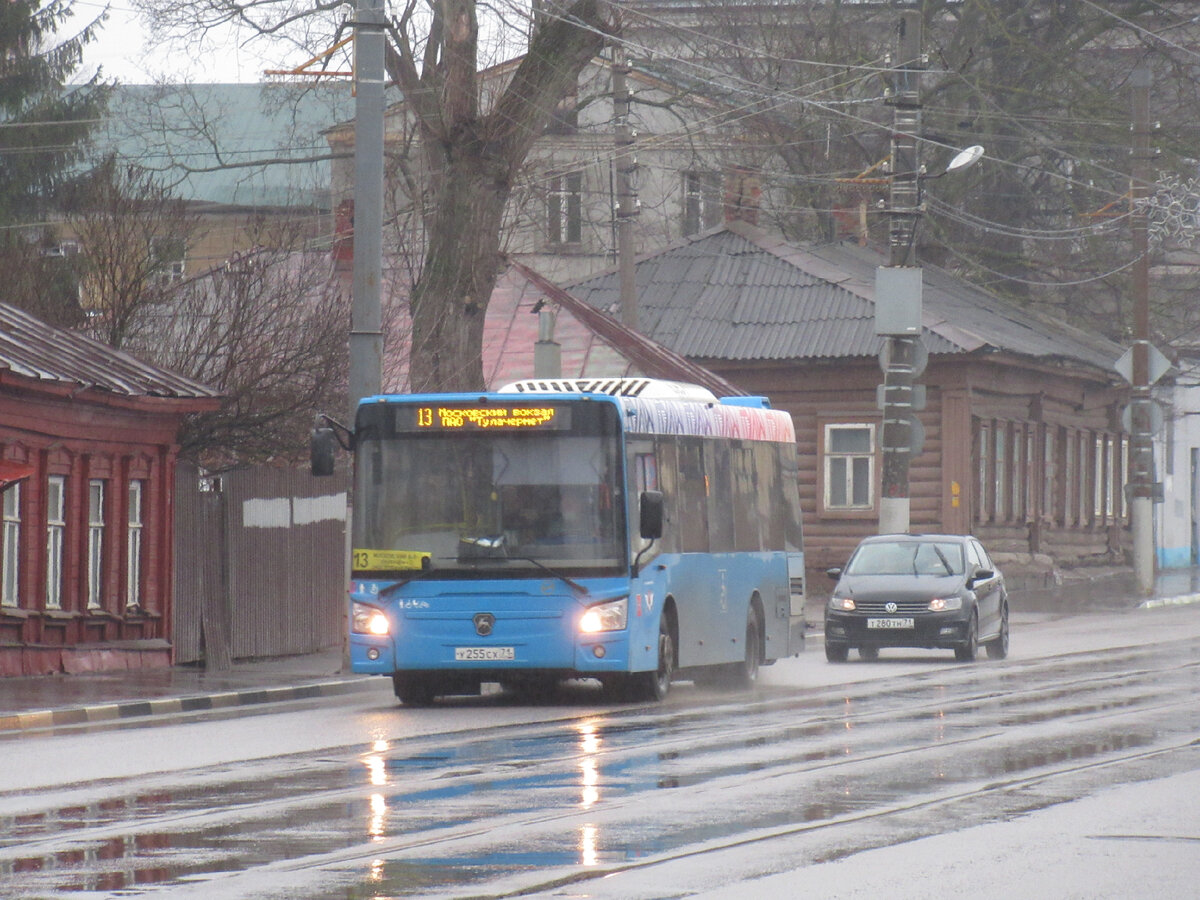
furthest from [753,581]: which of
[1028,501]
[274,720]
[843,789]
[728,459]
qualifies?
[1028,501]

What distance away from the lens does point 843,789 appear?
12164 mm

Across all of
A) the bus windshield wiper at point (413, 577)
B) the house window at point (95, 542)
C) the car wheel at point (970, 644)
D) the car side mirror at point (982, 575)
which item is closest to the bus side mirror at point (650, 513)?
the bus windshield wiper at point (413, 577)

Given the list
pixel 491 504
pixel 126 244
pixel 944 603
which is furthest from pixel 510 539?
pixel 126 244

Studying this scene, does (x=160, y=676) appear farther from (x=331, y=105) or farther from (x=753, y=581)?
(x=331, y=105)

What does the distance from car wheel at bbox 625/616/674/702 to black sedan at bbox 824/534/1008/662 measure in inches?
255

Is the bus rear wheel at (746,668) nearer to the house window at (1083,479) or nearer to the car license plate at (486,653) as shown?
the car license plate at (486,653)

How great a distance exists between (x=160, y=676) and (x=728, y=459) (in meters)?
6.29

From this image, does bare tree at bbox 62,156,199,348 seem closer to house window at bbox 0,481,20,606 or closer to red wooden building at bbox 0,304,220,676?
red wooden building at bbox 0,304,220,676

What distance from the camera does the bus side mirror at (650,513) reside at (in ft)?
59.5

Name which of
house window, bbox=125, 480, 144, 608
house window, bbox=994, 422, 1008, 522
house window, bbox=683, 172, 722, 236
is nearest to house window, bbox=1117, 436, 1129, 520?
house window, bbox=994, 422, 1008, 522

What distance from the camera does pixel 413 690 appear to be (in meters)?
19.4

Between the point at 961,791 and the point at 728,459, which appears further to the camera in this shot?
the point at 728,459

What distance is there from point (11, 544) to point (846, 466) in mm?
23168

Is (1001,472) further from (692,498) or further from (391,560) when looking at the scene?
(391,560)
